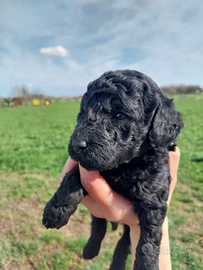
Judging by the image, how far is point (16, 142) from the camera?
1019 centimetres

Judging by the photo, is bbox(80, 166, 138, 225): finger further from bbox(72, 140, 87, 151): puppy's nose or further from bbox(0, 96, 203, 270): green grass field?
bbox(0, 96, 203, 270): green grass field

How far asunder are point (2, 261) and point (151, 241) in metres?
2.46

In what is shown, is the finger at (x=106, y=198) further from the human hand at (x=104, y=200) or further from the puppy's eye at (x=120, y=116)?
the puppy's eye at (x=120, y=116)

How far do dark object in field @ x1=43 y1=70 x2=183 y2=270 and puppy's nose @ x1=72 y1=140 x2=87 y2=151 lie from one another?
0.6 inches

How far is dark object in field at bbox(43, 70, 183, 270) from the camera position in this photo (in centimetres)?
183

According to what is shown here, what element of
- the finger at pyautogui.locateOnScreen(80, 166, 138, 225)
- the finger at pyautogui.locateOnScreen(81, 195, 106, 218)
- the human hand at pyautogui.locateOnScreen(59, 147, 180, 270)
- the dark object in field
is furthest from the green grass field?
the dark object in field

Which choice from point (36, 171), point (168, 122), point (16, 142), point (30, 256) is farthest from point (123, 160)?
point (16, 142)

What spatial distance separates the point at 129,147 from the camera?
1941 mm

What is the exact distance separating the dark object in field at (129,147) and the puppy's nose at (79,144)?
2 cm

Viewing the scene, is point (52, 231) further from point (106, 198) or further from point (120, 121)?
point (120, 121)

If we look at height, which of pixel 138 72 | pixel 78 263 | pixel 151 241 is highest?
pixel 138 72

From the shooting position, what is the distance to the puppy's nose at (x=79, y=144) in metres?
1.69

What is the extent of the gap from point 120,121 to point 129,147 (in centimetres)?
26

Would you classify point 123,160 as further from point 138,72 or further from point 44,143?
point 44,143
